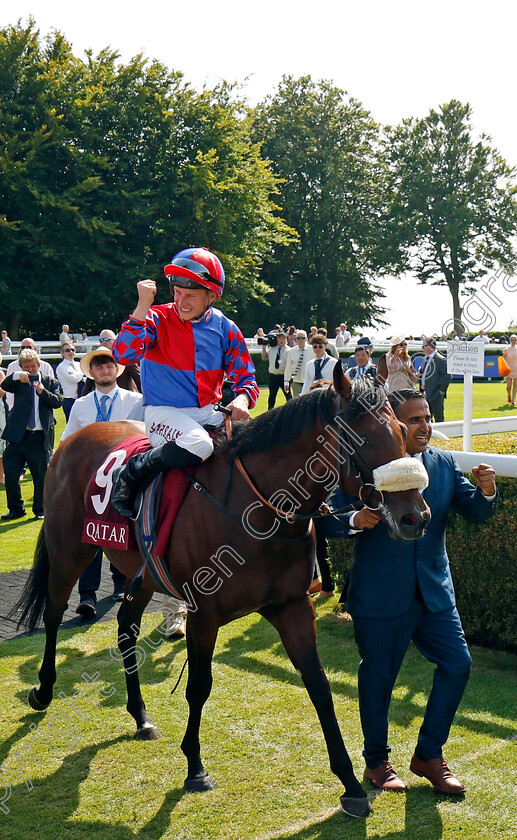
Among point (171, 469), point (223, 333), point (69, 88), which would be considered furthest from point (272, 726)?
point (69, 88)

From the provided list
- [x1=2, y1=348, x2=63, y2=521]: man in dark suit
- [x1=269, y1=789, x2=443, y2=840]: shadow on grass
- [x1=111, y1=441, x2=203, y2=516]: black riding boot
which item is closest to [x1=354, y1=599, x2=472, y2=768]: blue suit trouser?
[x1=269, y1=789, x2=443, y2=840]: shadow on grass

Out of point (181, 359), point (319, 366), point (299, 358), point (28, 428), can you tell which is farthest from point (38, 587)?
point (299, 358)

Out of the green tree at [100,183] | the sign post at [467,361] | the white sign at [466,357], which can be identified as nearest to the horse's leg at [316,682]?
the sign post at [467,361]

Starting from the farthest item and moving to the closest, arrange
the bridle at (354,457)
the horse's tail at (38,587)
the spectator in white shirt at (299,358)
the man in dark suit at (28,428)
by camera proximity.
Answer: the spectator in white shirt at (299,358)
the man in dark suit at (28,428)
the horse's tail at (38,587)
the bridle at (354,457)

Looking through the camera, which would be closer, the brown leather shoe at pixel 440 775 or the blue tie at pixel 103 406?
the brown leather shoe at pixel 440 775

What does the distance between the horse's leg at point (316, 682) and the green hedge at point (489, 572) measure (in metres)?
1.77

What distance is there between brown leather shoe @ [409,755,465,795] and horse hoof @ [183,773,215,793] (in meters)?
0.94


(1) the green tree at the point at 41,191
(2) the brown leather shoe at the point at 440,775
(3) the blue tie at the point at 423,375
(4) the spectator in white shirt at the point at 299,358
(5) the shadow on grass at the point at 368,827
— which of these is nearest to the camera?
(5) the shadow on grass at the point at 368,827

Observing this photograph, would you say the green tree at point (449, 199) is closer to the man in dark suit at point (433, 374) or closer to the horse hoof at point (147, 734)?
the man in dark suit at point (433, 374)

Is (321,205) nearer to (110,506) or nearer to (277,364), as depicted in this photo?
(277,364)

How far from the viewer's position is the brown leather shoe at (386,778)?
3.51 meters

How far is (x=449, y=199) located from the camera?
170 ft

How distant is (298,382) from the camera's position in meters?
13.5

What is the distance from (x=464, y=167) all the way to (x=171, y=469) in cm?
5544
